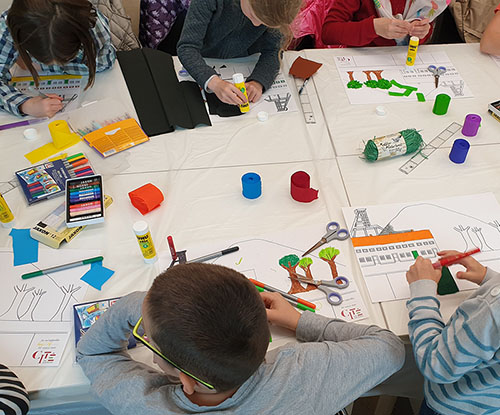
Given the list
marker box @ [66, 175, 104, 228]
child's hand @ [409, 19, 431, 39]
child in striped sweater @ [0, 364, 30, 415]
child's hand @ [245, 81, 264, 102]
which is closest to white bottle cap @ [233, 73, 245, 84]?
child's hand @ [245, 81, 264, 102]

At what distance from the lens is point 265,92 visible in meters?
1.72

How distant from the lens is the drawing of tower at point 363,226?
125 centimetres

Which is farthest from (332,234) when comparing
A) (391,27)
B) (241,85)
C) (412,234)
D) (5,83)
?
(5,83)

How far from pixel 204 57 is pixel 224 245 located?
0.96 meters

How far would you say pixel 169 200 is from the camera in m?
1.35

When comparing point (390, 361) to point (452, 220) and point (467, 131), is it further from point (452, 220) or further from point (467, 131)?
point (467, 131)

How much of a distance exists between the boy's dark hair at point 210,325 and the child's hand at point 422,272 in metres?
0.46

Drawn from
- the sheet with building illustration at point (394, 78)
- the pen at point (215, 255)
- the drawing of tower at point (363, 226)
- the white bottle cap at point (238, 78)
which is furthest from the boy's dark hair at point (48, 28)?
the drawing of tower at point (363, 226)

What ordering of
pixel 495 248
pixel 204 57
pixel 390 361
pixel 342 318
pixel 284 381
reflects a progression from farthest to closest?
pixel 204 57 < pixel 495 248 < pixel 342 318 < pixel 390 361 < pixel 284 381

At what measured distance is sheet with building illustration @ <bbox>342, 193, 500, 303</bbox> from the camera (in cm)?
115

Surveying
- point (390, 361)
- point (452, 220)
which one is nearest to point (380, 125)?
point (452, 220)

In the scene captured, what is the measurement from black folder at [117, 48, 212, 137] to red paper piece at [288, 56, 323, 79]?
38cm

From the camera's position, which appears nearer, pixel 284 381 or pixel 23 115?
Answer: pixel 284 381

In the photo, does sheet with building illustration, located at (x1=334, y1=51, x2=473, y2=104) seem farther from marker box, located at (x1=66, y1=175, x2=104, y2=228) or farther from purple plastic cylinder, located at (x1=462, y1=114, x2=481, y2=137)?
marker box, located at (x1=66, y1=175, x2=104, y2=228)
